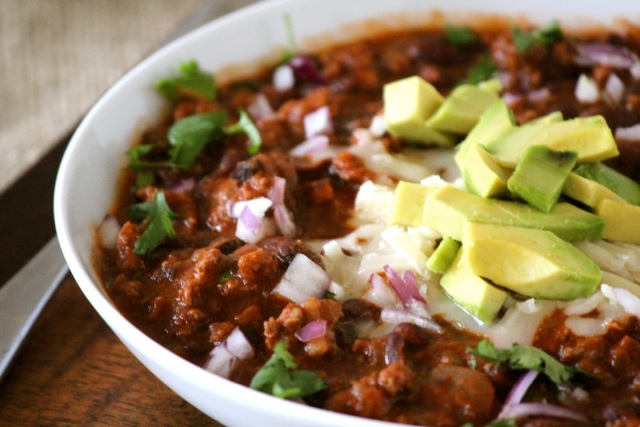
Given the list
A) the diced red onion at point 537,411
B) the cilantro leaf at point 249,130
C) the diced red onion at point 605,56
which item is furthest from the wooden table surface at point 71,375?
the diced red onion at point 605,56

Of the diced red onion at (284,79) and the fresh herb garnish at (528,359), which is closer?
the fresh herb garnish at (528,359)

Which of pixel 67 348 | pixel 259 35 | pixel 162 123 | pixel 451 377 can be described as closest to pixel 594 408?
pixel 451 377

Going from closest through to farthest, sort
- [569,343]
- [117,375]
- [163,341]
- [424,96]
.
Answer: [569,343] → [163,341] → [117,375] → [424,96]

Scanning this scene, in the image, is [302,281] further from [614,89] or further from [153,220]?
[614,89]

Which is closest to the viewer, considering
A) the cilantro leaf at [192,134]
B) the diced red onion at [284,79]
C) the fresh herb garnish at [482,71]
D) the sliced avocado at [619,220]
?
the sliced avocado at [619,220]

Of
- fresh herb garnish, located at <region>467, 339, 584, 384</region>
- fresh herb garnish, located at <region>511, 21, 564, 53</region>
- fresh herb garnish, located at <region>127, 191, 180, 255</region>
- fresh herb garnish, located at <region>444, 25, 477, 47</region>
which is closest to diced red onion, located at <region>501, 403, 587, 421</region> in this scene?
fresh herb garnish, located at <region>467, 339, 584, 384</region>

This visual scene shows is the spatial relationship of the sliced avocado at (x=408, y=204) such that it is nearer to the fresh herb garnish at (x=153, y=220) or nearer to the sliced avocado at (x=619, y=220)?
the sliced avocado at (x=619, y=220)

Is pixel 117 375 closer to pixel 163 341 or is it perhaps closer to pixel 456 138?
pixel 163 341
